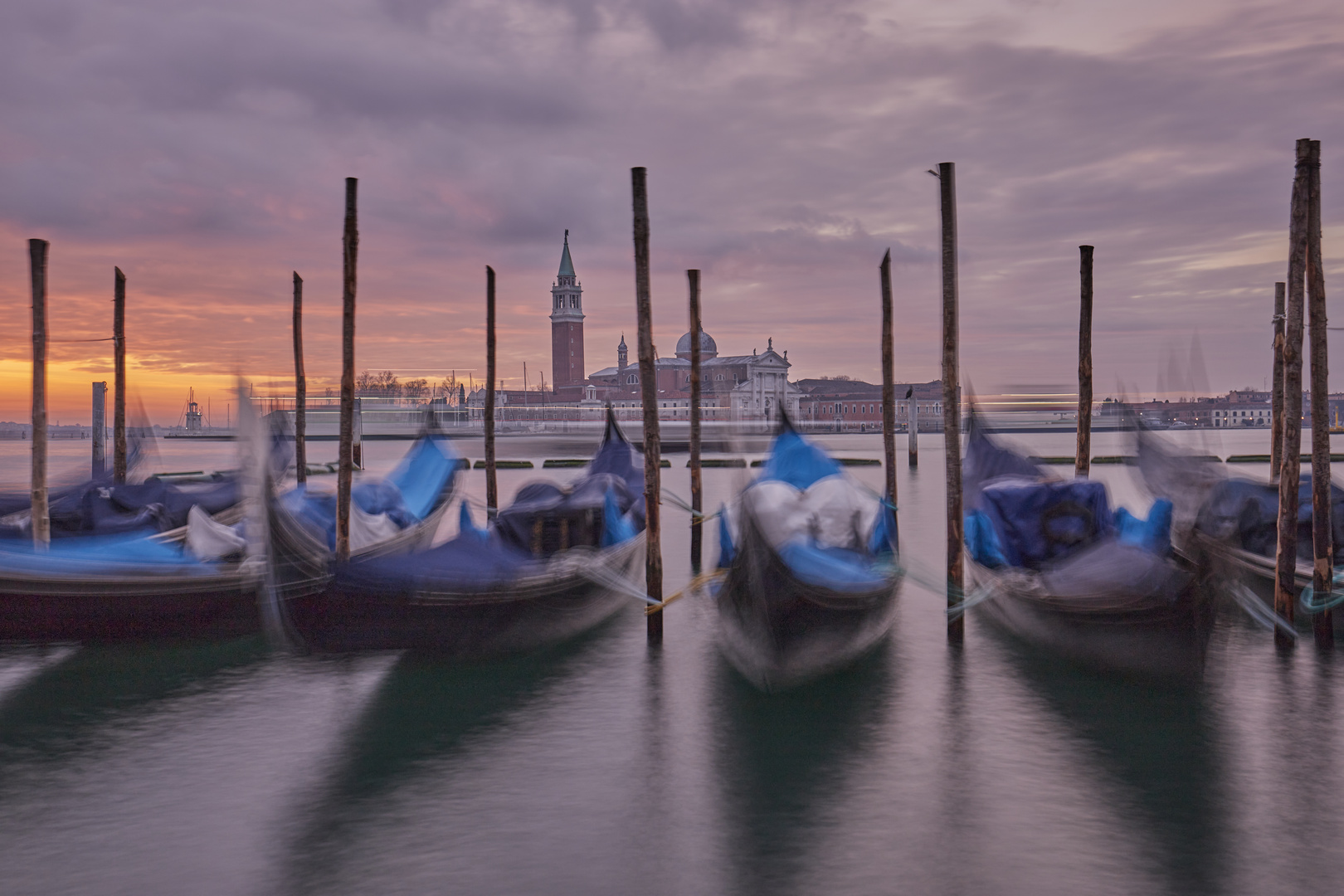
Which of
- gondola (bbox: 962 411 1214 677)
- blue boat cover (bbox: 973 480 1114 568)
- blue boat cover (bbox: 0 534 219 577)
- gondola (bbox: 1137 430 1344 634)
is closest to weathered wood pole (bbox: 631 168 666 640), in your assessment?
gondola (bbox: 962 411 1214 677)

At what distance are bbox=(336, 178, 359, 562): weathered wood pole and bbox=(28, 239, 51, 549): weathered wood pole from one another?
2.97 m

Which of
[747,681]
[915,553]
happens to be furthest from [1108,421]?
[747,681]

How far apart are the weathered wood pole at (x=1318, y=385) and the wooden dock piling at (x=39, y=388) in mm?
11556

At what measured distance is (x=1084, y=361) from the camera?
1235 cm

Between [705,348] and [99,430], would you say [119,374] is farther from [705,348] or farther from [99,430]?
[705,348]

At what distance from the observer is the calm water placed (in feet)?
→ 15.6

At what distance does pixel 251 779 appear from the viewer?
588 centimetres

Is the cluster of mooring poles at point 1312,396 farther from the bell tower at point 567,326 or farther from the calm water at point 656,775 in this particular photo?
the bell tower at point 567,326

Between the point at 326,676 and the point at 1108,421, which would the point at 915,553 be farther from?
the point at 1108,421

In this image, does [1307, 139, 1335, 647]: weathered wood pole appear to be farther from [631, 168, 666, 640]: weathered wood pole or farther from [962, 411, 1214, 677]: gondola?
[631, 168, 666, 640]: weathered wood pole

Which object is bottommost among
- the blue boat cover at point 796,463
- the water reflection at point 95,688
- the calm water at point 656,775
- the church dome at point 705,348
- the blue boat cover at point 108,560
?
the calm water at point 656,775

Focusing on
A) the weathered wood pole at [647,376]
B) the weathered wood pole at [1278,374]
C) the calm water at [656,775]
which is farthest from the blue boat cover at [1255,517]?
→ the weathered wood pole at [647,376]

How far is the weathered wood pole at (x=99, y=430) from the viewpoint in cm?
1691

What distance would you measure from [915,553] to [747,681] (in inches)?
305
